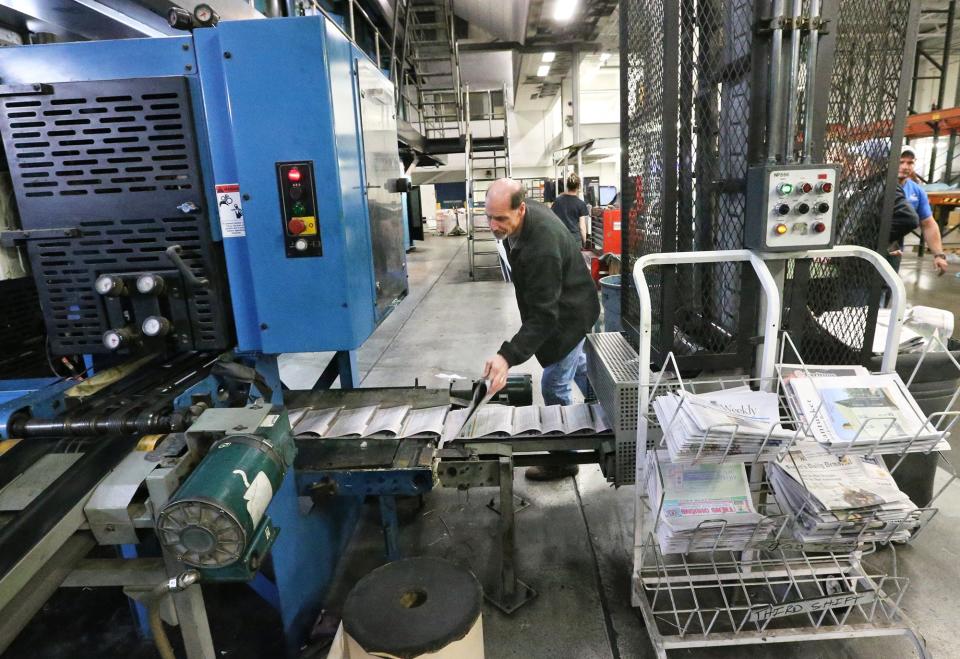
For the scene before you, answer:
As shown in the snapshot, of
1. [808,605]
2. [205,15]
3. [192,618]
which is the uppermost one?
[205,15]

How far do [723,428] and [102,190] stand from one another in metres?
2.06

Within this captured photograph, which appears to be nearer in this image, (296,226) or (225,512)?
(225,512)

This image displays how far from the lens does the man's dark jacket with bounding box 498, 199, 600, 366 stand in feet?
7.15

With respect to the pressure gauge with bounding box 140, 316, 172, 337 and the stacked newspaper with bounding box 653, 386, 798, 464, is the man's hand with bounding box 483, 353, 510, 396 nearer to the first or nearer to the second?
A: the stacked newspaper with bounding box 653, 386, 798, 464

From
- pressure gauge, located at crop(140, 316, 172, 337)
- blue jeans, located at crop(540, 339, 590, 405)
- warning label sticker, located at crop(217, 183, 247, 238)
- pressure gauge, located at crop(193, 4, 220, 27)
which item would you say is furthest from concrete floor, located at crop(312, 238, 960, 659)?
pressure gauge, located at crop(193, 4, 220, 27)

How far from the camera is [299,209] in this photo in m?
1.85

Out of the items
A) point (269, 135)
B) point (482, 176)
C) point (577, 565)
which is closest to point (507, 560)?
point (577, 565)

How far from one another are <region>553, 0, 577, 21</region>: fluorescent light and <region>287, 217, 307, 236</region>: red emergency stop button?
9377mm

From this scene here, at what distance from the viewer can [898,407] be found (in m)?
1.35

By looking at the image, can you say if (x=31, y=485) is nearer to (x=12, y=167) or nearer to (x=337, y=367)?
(x=12, y=167)

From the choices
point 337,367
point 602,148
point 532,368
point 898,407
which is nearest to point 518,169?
point 602,148

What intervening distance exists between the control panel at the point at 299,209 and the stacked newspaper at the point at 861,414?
1.54 metres

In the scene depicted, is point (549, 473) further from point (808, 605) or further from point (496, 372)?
point (808, 605)

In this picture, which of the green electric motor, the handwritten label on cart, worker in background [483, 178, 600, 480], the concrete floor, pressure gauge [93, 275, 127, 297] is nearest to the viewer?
the green electric motor
